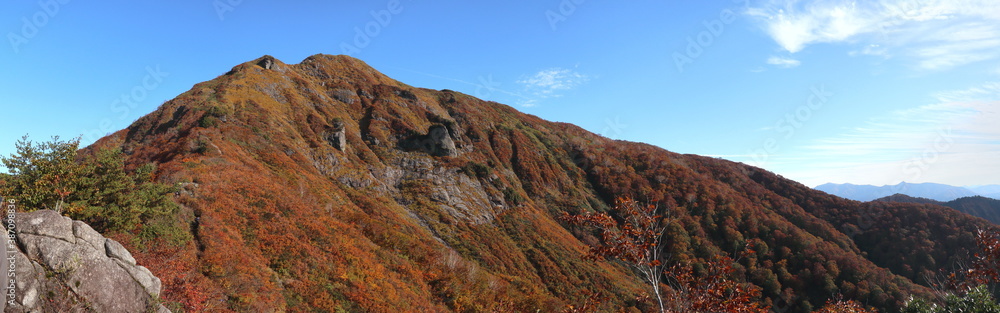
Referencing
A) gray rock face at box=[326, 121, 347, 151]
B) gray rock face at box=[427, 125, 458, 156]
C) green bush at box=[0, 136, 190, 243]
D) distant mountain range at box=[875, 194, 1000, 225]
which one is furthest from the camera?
distant mountain range at box=[875, 194, 1000, 225]

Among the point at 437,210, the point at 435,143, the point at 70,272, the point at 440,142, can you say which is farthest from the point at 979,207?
the point at 70,272

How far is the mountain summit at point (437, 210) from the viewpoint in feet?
59.6

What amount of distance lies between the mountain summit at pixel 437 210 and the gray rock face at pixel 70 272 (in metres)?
1.84

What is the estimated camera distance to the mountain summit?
59.6 feet

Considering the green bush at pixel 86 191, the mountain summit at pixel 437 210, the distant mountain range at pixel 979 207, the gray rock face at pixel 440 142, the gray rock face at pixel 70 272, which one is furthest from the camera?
the distant mountain range at pixel 979 207

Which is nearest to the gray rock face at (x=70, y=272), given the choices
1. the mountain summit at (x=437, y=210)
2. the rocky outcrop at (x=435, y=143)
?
the mountain summit at (x=437, y=210)

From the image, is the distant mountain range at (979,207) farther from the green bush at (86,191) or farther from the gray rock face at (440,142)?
the green bush at (86,191)

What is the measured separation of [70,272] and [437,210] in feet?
108

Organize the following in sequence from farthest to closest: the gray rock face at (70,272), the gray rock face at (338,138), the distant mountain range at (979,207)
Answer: the distant mountain range at (979,207)
the gray rock face at (338,138)
the gray rock face at (70,272)

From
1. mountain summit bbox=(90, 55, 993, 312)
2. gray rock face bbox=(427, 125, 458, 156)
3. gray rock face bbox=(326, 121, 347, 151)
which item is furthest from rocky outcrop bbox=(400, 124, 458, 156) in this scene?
gray rock face bbox=(326, 121, 347, 151)

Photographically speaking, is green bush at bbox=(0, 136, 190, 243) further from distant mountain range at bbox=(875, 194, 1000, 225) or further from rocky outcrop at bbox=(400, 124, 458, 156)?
distant mountain range at bbox=(875, 194, 1000, 225)

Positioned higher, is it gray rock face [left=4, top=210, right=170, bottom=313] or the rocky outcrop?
the rocky outcrop

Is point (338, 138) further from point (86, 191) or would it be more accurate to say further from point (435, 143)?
point (86, 191)

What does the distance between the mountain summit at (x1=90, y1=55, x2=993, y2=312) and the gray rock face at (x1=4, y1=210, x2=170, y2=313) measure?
184 centimetres
